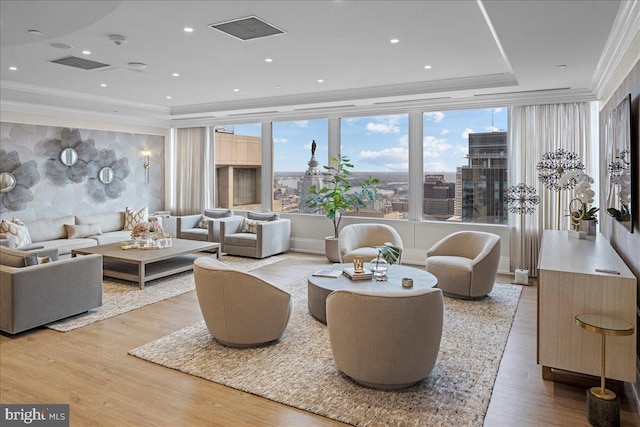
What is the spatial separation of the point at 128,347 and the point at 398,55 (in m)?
4.00

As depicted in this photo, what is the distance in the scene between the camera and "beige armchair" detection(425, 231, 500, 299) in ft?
16.4

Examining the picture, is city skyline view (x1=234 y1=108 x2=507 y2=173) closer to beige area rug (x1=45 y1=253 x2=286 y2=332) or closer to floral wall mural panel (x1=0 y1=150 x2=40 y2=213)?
beige area rug (x1=45 y1=253 x2=286 y2=332)

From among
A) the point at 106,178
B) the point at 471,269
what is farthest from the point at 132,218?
the point at 471,269

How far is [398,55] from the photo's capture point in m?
4.76

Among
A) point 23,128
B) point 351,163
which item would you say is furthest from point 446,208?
point 23,128

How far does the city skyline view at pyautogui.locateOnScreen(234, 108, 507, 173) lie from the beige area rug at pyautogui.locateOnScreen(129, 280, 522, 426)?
345 cm

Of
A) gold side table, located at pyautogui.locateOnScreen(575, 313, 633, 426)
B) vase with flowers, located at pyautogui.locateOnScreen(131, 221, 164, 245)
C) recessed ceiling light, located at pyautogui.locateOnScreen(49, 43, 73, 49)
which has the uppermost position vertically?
recessed ceiling light, located at pyautogui.locateOnScreen(49, 43, 73, 49)

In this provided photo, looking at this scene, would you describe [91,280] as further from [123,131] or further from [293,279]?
[123,131]

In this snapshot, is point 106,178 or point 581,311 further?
point 106,178

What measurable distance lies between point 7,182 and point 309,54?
5494 millimetres

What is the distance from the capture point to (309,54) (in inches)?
187

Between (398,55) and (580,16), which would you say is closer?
(580,16)

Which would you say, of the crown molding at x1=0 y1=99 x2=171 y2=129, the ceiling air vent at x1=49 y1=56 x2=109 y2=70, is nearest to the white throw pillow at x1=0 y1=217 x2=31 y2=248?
the crown molding at x1=0 y1=99 x2=171 y2=129

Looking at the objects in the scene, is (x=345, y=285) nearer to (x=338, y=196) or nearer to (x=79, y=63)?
(x=338, y=196)
